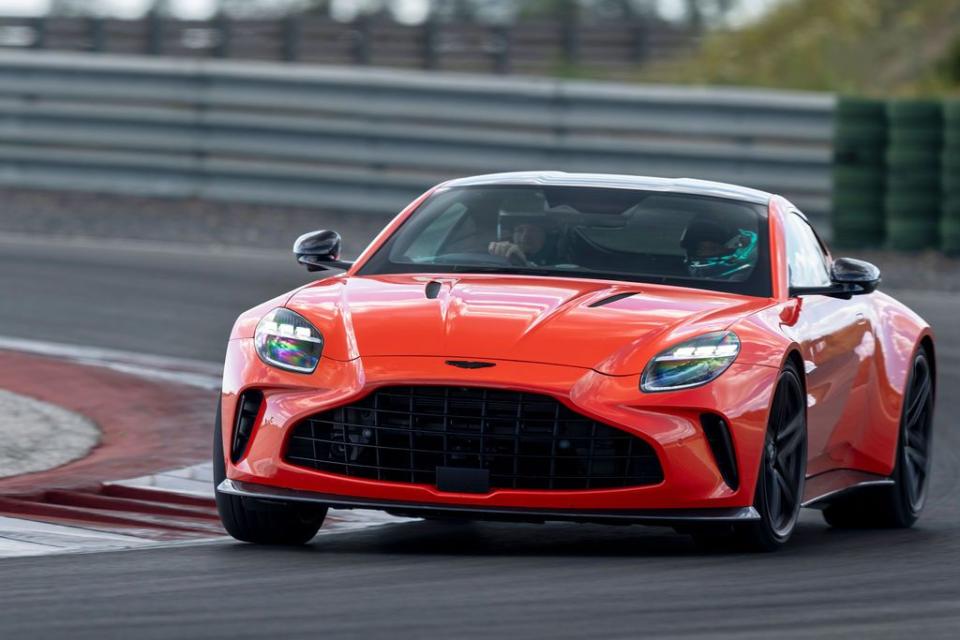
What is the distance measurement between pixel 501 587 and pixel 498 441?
2.31 feet

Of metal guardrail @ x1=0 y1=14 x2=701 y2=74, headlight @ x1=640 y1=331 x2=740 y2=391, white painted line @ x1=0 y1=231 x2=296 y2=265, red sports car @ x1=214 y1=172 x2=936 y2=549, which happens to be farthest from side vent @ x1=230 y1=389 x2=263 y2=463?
metal guardrail @ x1=0 y1=14 x2=701 y2=74

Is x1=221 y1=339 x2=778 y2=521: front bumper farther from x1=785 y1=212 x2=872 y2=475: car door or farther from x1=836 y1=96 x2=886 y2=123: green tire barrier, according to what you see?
x1=836 y1=96 x2=886 y2=123: green tire barrier

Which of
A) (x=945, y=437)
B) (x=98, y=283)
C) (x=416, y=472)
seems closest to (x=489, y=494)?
(x=416, y=472)

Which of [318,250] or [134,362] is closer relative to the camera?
[318,250]

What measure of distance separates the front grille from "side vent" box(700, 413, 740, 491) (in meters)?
0.19

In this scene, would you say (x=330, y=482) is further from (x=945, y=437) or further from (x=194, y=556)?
(x=945, y=437)

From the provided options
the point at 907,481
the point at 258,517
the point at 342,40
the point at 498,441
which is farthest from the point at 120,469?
the point at 342,40

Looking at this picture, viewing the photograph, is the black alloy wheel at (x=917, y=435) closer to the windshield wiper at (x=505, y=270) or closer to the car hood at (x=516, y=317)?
the car hood at (x=516, y=317)

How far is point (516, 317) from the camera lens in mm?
6855

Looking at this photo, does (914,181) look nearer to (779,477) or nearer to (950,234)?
(950,234)

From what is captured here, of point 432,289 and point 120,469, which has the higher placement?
point 432,289

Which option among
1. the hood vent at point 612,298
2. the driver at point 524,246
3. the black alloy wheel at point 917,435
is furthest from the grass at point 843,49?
the hood vent at point 612,298

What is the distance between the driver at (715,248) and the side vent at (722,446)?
1161 mm

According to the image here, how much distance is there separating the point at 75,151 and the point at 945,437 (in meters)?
10.9
